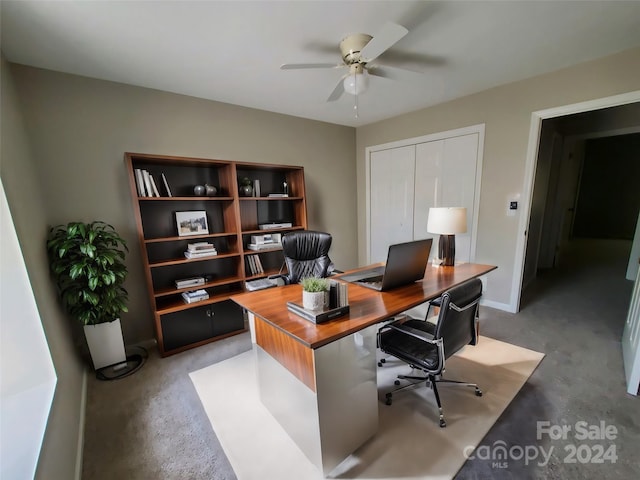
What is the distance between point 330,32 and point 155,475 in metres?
2.82

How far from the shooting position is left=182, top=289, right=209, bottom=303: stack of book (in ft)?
8.44

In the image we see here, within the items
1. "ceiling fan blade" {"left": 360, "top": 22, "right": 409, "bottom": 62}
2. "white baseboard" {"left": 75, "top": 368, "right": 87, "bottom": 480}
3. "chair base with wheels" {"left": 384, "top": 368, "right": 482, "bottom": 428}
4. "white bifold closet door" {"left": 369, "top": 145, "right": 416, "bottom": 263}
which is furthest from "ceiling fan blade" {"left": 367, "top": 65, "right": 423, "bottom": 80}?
"white baseboard" {"left": 75, "top": 368, "right": 87, "bottom": 480}

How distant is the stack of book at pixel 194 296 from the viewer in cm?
257

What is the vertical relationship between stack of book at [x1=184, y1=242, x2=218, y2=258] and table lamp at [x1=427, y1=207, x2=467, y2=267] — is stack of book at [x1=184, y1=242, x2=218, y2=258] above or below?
below

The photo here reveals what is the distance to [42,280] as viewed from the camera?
170 cm

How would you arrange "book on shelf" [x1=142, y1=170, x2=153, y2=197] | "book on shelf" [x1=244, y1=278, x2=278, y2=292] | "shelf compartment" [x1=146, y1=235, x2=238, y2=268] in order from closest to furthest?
"book on shelf" [x1=142, y1=170, x2=153, y2=197] → "shelf compartment" [x1=146, y1=235, x2=238, y2=268] → "book on shelf" [x1=244, y1=278, x2=278, y2=292]

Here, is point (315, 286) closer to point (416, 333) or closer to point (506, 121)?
point (416, 333)

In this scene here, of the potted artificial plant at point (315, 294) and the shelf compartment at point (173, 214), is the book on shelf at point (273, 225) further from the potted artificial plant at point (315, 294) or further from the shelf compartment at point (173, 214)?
the potted artificial plant at point (315, 294)

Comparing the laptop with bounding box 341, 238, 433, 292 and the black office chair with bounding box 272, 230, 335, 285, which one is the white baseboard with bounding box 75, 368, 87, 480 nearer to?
the black office chair with bounding box 272, 230, 335, 285

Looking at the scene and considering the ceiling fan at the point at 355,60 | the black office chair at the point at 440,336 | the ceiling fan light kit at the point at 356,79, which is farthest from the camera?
the ceiling fan light kit at the point at 356,79

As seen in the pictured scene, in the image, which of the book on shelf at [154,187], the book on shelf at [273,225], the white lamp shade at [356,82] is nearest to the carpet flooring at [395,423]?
the book on shelf at [273,225]

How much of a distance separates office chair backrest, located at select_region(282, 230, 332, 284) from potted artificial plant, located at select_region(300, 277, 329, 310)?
48.5 inches

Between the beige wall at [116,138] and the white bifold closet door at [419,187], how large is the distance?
61.9 inches

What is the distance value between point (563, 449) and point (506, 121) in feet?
9.50
